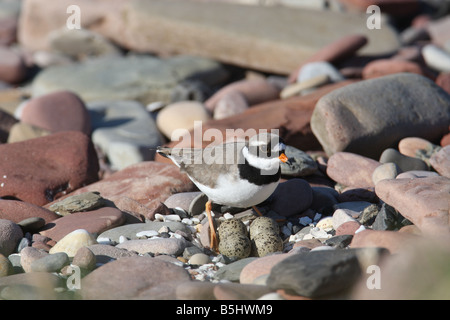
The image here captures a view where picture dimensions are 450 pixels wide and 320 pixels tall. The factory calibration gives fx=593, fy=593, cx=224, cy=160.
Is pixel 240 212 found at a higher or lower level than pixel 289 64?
lower

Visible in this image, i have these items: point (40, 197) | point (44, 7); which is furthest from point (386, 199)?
point (44, 7)

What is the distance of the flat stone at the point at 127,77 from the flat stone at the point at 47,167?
388cm

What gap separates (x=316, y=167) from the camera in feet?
24.0

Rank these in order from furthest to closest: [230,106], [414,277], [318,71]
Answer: [318,71] → [230,106] → [414,277]

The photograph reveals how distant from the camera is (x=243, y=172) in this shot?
5914mm

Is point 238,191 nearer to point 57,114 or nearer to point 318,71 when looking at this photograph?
point 57,114

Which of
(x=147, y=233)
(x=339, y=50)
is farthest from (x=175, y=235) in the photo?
(x=339, y=50)

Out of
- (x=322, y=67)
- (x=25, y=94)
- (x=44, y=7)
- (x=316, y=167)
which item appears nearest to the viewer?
(x=316, y=167)

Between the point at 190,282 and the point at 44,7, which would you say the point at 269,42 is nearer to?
the point at 44,7

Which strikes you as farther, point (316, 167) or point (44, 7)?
point (44, 7)

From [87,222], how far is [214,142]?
229 cm

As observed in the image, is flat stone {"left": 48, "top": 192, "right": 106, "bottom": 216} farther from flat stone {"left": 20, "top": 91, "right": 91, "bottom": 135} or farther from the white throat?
flat stone {"left": 20, "top": 91, "right": 91, "bottom": 135}

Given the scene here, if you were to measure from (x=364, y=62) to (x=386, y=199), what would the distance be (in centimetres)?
608
